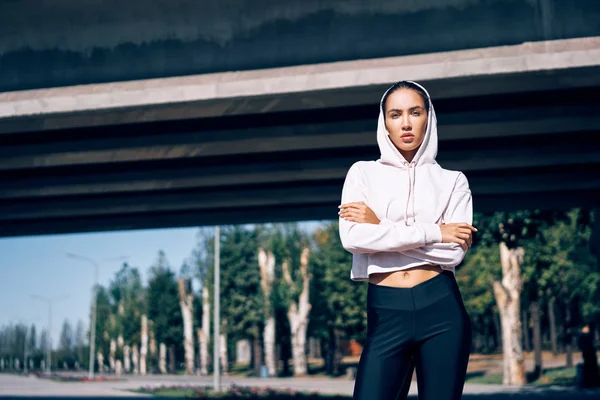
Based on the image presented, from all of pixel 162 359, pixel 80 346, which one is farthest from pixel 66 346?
pixel 162 359

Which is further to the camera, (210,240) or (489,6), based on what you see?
(210,240)

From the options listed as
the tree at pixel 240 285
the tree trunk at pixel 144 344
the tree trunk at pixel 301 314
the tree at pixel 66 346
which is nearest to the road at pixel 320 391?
the tree trunk at pixel 301 314

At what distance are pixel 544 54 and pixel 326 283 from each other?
41853mm

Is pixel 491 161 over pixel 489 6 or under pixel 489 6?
under

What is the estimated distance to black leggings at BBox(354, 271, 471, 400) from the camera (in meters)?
3.26

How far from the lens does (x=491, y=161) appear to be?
1436 centimetres

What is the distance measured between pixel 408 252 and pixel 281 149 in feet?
32.6

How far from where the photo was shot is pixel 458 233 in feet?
11.1

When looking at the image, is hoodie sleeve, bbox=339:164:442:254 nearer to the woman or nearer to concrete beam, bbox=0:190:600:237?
the woman

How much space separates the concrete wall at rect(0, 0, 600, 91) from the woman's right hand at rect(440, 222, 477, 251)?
7.13 metres

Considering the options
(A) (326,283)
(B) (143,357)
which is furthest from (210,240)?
(B) (143,357)

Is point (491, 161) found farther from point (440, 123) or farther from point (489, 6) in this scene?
point (489, 6)

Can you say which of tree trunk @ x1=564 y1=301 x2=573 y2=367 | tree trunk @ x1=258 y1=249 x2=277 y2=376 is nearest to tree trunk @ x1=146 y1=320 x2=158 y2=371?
tree trunk @ x1=258 y1=249 x2=277 y2=376

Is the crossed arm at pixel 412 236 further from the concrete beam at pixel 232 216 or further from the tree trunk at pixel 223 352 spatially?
the tree trunk at pixel 223 352
